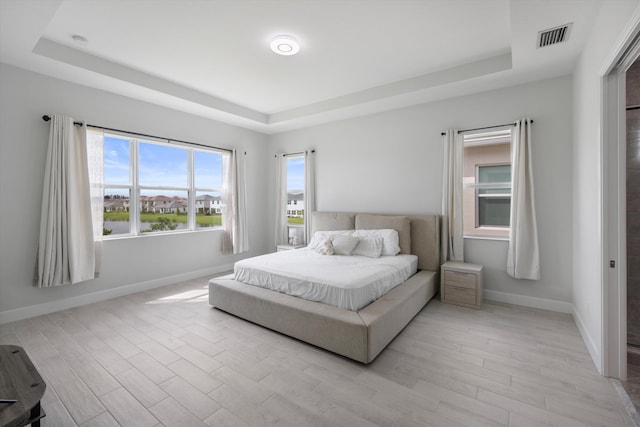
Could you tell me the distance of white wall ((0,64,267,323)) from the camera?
308 cm

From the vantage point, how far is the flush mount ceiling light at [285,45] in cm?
280

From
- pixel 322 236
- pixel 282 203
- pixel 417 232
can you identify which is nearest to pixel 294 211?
pixel 282 203

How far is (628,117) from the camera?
8.38 ft

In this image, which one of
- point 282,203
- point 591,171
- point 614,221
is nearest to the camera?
point 614,221

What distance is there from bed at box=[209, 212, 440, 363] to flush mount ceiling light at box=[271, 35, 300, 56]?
2.55 metres

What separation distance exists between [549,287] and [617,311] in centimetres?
145

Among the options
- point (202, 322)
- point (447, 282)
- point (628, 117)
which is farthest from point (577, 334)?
point (202, 322)

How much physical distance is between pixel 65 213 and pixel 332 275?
3191 millimetres

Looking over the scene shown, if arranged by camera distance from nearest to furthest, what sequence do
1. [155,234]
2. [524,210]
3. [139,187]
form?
[524,210] < [139,187] < [155,234]

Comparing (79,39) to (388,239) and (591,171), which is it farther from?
(591,171)

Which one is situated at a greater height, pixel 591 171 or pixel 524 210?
pixel 591 171

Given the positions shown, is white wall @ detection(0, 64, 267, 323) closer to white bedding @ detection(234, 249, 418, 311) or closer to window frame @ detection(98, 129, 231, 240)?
window frame @ detection(98, 129, 231, 240)

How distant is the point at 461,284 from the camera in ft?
11.6

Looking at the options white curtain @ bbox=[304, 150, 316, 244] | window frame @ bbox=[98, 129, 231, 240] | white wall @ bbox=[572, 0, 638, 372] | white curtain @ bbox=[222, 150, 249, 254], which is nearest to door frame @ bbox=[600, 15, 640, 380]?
white wall @ bbox=[572, 0, 638, 372]
